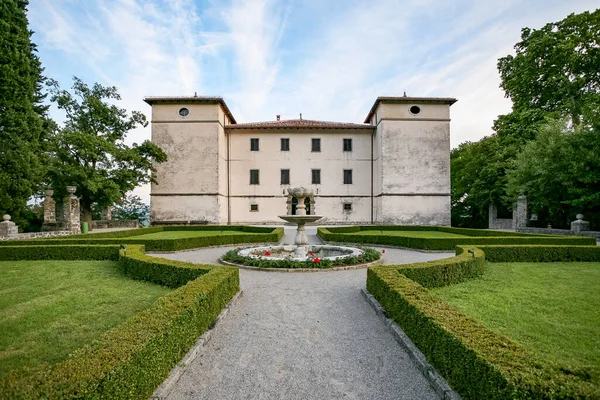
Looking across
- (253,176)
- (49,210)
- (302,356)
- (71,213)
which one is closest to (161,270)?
(302,356)

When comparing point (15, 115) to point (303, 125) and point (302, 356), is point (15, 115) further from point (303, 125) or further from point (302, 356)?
point (302, 356)

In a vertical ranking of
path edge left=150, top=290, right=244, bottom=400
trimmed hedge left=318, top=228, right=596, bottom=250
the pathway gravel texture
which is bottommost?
the pathway gravel texture

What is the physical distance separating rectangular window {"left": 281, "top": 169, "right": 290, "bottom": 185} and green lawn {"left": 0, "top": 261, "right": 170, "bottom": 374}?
19752 mm

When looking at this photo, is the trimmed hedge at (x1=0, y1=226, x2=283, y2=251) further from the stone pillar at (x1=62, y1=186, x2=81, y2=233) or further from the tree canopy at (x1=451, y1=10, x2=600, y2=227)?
the tree canopy at (x1=451, y1=10, x2=600, y2=227)

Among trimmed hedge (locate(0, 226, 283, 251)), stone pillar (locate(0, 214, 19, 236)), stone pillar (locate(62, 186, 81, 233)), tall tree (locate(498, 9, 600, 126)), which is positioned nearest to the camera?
trimmed hedge (locate(0, 226, 283, 251))

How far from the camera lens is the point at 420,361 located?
3531mm

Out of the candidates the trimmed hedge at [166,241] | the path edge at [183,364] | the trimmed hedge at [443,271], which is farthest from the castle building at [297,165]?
the path edge at [183,364]

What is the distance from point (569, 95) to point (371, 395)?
28.5 m

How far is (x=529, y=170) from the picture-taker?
1911 cm

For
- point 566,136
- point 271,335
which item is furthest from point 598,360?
point 566,136

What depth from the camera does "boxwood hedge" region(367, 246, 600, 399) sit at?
226 centimetres

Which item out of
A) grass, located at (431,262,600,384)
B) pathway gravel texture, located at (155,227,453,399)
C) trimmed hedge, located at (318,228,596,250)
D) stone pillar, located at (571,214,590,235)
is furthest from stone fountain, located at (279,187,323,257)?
stone pillar, located at (571,214,590,235)

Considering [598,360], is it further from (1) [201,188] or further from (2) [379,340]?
(1) [201,188]

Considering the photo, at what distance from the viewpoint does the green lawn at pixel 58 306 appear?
3857mm
